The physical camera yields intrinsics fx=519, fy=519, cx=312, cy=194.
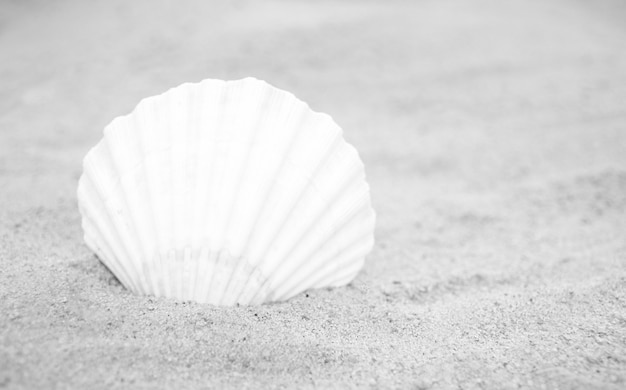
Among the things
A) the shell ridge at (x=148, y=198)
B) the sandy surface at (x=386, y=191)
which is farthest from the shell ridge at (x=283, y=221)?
the shell ridge at (x=148, y=198)

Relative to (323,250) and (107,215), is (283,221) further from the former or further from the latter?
(107,215)

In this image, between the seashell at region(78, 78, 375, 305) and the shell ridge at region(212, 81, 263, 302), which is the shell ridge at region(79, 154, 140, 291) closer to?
the seashell at region(78, 78, 375, 305)

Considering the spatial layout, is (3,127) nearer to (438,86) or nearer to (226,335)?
(226,335)

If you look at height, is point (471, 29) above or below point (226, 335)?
above

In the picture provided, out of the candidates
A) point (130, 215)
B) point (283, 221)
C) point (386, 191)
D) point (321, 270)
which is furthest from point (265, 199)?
point (386, 191)

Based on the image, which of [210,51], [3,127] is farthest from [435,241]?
[3,127]

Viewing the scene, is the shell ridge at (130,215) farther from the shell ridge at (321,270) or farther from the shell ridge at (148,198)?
the shell ridge at (321,270)

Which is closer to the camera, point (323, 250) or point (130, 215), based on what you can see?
point (130, 215)
